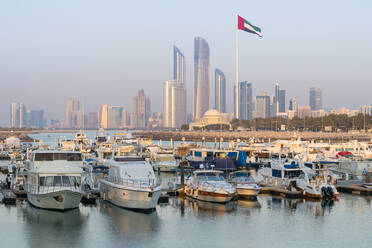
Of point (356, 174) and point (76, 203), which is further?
point (356, 174)

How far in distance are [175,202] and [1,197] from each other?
12173mm

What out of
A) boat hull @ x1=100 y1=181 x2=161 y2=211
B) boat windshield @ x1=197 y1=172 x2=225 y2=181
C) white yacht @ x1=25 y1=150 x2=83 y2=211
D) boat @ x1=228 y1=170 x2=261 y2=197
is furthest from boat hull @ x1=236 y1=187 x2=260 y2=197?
white yacht @ x1=25 y1=150 x2=83 y2=211

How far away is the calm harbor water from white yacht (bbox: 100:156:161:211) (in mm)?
669

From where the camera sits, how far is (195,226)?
32.9 meters

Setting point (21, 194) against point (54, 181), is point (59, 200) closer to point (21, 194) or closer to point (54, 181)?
point (54, 181)

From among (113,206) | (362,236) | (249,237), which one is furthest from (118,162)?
(362,236)

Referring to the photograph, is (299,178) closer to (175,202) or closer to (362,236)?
(175,202)

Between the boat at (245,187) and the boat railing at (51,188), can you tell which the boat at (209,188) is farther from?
the boat railing at (51,188)

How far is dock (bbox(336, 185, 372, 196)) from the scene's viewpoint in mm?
45156

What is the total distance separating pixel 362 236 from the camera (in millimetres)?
30922

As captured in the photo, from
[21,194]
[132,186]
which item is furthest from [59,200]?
[21,194]

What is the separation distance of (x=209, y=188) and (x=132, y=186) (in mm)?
6617

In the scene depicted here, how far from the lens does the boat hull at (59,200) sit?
3450 cm

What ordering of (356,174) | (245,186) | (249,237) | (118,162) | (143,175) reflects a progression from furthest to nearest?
(356,174), (245,186), (118,162), (143,175), (249,237)
